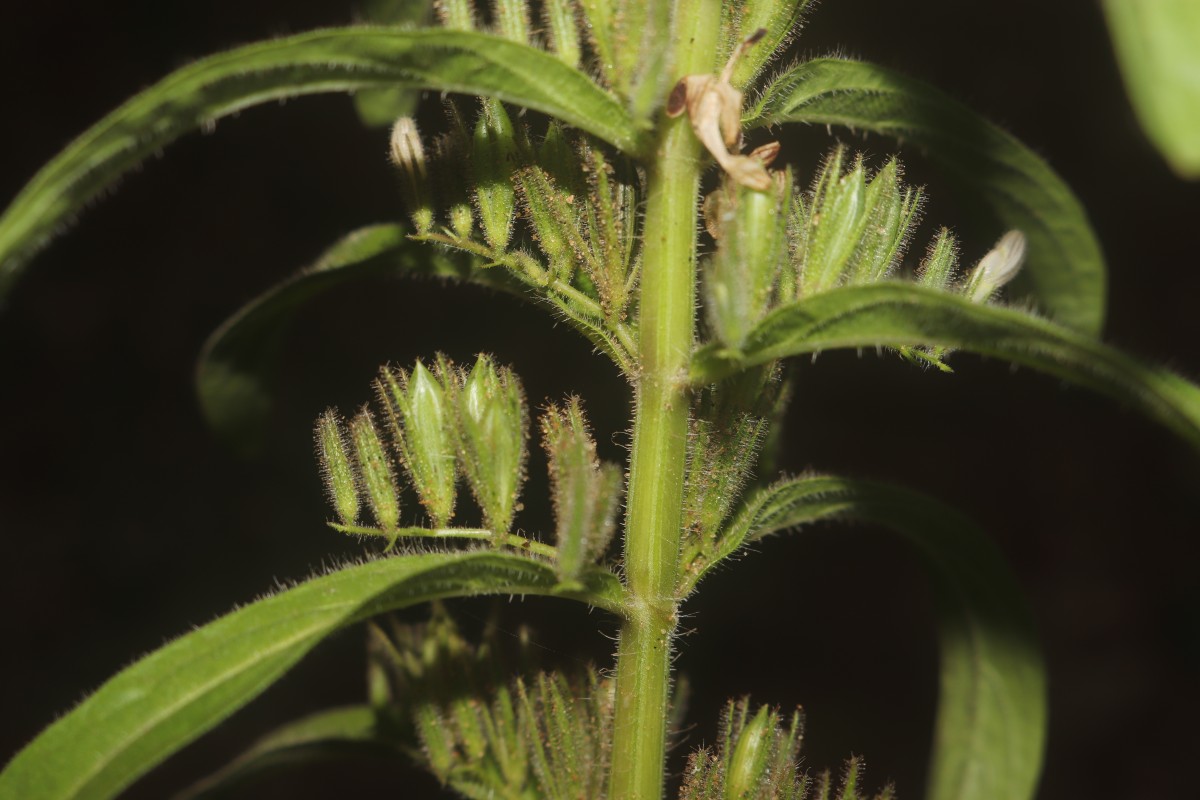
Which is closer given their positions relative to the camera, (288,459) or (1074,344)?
(1074,344)

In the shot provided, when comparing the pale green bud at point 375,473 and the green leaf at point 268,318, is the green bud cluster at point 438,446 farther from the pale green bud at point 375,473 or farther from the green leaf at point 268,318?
the green leaf at point 268,318

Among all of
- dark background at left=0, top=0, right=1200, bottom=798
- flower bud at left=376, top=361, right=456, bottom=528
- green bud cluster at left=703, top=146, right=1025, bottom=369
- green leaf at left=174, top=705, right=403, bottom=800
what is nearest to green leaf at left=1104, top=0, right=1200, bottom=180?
green bud cluster at left=703, top=146, right=1025, bottom=369

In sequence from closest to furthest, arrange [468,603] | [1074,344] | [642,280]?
[1074,344], [642,280], [468,603]

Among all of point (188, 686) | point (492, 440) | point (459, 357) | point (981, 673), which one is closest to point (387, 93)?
point (492, 440)

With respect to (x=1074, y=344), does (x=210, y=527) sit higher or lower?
higher

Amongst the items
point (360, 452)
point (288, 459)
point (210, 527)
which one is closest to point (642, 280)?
point (360, 452)

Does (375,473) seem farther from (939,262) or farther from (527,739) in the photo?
(939,262)

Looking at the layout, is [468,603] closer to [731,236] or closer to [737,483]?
[737,483]
